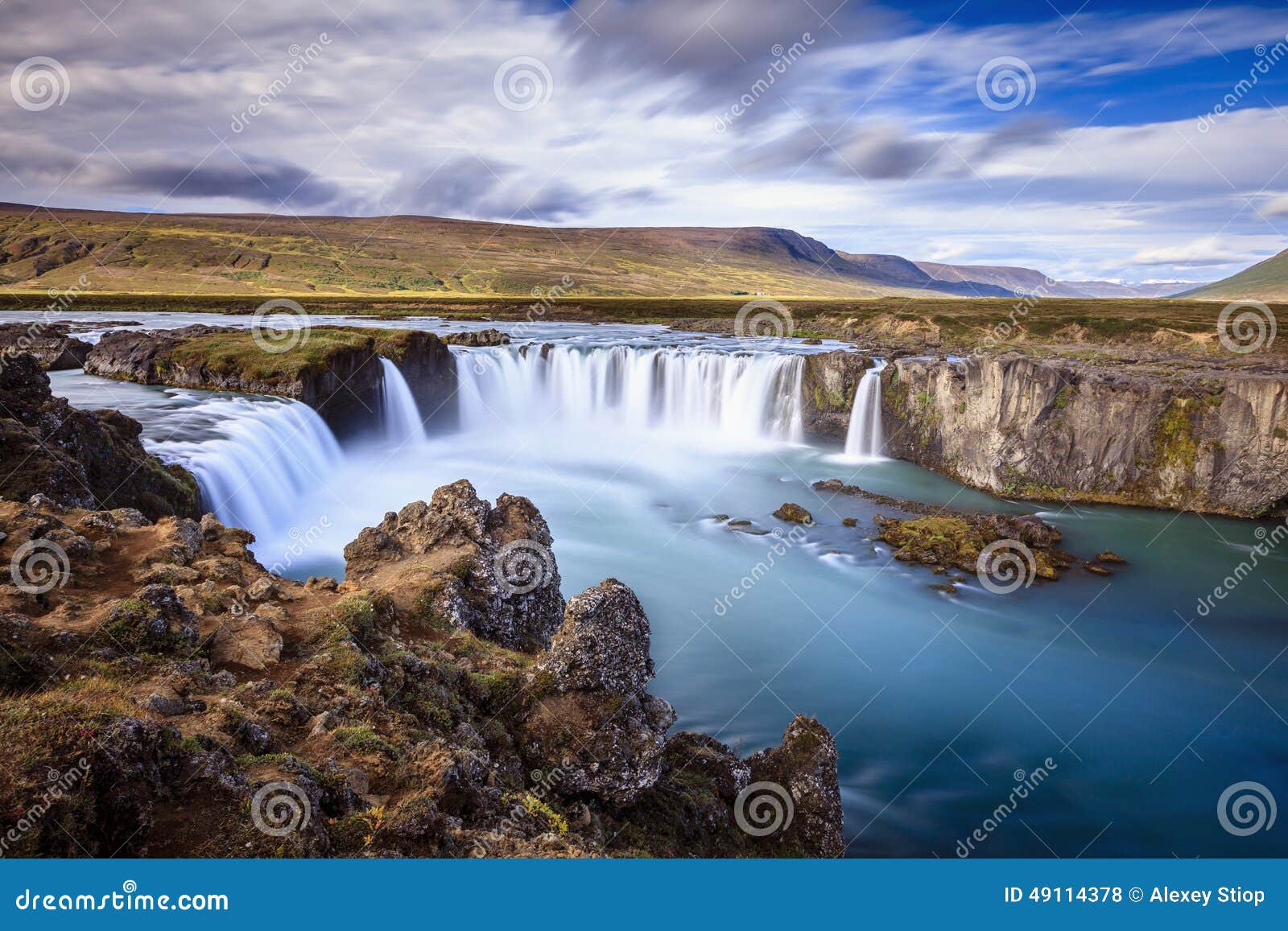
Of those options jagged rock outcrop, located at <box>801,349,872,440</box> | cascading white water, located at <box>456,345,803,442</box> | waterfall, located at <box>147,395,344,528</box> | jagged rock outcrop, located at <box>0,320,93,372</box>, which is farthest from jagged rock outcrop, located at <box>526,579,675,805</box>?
jagged rock outcrop, located at <box>0,320,93,372</box>

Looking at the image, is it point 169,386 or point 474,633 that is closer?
point 474,633

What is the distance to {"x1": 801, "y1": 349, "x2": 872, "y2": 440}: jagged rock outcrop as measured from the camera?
42.6 metres

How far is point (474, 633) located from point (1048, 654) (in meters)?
18.2

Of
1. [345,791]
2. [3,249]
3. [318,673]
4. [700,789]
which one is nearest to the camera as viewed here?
[345,791]

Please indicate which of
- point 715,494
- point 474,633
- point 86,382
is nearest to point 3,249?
point 86,382

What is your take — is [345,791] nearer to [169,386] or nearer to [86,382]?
[169,386]

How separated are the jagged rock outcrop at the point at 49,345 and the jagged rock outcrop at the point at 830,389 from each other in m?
45.0

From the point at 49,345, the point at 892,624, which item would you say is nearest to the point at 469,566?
the point at 892,624

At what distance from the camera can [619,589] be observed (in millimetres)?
10328

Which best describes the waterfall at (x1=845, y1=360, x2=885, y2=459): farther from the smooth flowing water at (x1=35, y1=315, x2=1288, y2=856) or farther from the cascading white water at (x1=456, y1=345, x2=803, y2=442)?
the cascading white water at (x1=456, y1=345, x2=803, y2=442)

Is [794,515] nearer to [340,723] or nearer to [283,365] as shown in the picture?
[340,723]

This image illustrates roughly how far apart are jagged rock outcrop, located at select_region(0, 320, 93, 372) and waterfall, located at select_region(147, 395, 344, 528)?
54.3 feet

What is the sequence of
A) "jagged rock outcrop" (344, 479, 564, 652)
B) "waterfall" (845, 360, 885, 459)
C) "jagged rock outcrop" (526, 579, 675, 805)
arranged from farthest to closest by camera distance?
"waterfall" (845, 360, 885, 459)
"jagged rock outcrop" (344, 479, 564, 652)
"jagged rock outcrop" (526, 579, 675, 805)

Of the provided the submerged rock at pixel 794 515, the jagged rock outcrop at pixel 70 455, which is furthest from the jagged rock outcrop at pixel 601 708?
the submerged rock at pixel 794 515
